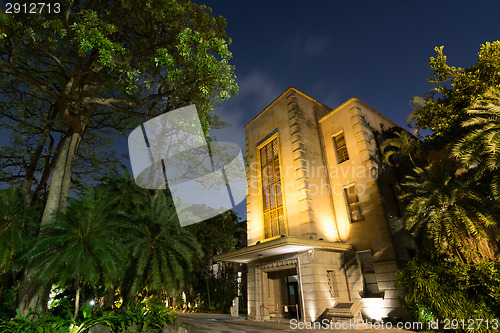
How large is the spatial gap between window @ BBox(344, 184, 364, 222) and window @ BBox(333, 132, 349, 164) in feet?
6.99

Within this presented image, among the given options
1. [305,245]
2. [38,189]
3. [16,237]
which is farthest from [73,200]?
[305,245]

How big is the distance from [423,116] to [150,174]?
1834 centimetres

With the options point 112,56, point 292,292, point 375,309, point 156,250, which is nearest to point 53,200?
point 156,250

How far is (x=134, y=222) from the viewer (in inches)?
516

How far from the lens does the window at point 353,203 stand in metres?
16.1

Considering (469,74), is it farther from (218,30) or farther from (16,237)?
(16,237)

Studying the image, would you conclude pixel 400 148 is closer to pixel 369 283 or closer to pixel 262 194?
pixel 369 283

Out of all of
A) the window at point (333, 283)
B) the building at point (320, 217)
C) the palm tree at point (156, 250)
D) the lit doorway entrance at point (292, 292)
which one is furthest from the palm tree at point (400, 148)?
the palm tree at point (156, 250)

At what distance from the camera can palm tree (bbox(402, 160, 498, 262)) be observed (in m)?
10.8

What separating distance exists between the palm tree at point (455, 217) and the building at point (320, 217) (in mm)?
2628

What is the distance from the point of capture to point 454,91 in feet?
45.3

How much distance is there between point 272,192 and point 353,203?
5704mm

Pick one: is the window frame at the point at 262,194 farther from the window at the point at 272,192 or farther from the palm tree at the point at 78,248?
the palm tree at the point at 78,248

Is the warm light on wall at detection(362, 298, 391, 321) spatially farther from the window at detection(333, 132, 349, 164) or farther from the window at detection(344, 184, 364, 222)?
the window at detection(333, 132, 349, 164)
